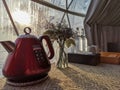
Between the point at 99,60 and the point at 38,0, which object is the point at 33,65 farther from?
the point at 38,0

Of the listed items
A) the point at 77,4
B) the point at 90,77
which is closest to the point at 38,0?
the point at 77,4

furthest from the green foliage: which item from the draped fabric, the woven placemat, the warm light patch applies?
the draped fabric

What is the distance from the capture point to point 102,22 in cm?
275

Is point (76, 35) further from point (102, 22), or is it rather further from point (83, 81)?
point (102, 22)

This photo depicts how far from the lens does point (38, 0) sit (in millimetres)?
2389

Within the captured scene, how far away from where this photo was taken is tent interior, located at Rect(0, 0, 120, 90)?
105cm

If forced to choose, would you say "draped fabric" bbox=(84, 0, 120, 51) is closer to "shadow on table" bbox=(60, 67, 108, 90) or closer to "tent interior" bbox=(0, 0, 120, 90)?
"tent interior" bbox=(0, 0, 120, 90)

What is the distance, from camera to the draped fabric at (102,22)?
2.31m

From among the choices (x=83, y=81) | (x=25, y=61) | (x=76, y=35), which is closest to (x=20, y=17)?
(x=76, y=35)

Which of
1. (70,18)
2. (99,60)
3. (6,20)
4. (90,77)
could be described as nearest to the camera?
(90,77)

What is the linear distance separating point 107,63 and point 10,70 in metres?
1.00

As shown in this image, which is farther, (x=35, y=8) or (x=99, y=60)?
(x=35, y=8)

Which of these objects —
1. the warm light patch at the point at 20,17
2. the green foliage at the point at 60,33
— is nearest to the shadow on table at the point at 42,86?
the green foliage at the point at 60,33

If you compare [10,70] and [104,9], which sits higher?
[104,9]
